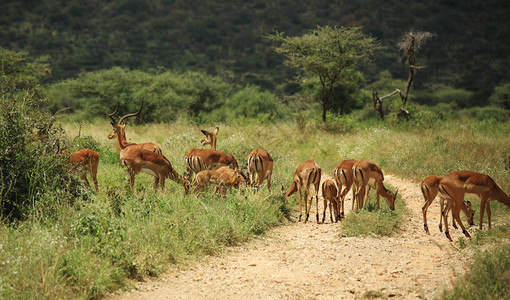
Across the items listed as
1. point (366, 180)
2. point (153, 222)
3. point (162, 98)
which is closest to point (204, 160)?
point (153, 222)

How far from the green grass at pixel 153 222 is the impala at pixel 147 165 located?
0.24 meters

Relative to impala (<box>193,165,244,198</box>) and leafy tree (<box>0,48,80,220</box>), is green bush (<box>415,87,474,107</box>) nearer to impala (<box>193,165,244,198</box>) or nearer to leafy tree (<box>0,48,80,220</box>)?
impala (<box>193,165,244,198</box>)

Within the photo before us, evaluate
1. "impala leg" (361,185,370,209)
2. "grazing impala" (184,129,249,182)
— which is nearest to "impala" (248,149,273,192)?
"grazing impala" (184,129,249,182)

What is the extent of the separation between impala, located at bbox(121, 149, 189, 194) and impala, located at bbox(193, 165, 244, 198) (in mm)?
311

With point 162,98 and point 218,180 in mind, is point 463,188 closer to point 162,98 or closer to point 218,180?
point 218,180

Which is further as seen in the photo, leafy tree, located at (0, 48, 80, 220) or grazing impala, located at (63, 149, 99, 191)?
grazing impala, located at (63, 149, 99, 191)

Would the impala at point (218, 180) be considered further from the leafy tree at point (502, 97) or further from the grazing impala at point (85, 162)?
the leafy tree at point (502, 97)

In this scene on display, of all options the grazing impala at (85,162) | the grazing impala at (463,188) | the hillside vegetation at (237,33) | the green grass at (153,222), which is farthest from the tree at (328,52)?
the hillside vegetation at (237,33)

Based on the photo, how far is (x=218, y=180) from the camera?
767cm

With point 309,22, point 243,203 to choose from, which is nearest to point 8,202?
point 243,203

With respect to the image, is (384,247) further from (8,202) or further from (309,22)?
(309,22)

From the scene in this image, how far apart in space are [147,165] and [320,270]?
3973 mm

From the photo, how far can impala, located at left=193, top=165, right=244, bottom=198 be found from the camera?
760 cm

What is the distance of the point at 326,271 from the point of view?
5316 millimetres
